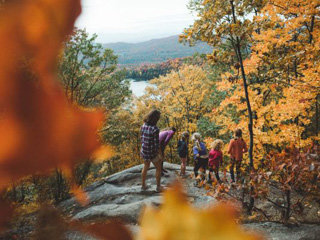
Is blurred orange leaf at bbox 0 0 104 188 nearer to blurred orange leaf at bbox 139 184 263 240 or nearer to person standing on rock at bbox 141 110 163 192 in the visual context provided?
blurred orange leaf at bbox 139 184 263 240

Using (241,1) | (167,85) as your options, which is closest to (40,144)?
(241,1)

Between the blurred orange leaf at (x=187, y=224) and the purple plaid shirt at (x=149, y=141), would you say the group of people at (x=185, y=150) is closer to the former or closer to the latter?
the purple plaid shirt at (x=149, y=141)

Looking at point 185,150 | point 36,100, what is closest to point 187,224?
point 36,100

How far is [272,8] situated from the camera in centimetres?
620

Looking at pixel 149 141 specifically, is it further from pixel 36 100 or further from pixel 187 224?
pixel 187 224

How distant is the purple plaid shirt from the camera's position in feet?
12.5

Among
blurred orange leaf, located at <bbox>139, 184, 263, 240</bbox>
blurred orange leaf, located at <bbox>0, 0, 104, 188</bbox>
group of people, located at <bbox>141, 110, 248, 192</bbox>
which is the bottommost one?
group of people, located at <bbox>141, 110, 248, 192</bbox>

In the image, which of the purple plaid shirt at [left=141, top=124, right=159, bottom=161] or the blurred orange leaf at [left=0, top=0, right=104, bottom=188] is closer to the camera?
the blurred orange leaf at [left=0, top=0, right=104, bottom=188]

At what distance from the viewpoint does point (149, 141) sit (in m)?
3.87

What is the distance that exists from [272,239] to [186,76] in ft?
50.9

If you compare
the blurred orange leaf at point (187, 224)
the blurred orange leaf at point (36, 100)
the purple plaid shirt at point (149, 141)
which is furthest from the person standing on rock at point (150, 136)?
the blurred orange leaf at point (187, 224)

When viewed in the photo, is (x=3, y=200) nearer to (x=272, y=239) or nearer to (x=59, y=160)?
(x=59, y=160)

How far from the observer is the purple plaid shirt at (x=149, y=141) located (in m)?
3.82

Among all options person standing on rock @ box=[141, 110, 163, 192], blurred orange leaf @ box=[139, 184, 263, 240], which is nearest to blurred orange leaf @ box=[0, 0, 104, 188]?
blurred orange leaf @ box=[139, 184, 263, 240]
